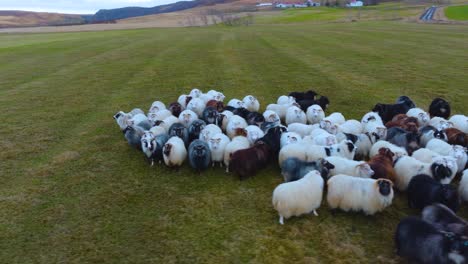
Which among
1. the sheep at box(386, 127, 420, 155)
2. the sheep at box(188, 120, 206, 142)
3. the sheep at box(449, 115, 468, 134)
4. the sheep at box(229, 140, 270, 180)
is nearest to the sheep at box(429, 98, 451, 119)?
the sheep at box(449, 115, 468, 134)

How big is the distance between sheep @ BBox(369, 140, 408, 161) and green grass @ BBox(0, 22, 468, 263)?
2.81 feet

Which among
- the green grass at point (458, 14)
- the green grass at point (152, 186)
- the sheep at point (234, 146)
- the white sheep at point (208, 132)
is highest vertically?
the green grass at point (458, 14)

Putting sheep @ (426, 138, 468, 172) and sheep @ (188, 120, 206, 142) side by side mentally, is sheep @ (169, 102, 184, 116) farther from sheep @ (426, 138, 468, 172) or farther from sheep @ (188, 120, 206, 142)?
sheep @ (426, 138, 468, 172)

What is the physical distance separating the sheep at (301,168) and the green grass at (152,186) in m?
0.55

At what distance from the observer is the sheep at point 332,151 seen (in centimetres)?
732

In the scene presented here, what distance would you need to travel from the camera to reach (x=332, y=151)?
737 cm

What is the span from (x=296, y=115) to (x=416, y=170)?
3898mm

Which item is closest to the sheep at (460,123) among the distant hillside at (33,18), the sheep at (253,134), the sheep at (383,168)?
the sheep at (383,168)

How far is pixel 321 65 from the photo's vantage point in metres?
19.1

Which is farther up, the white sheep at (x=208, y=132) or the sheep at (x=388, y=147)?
the white sheep at (x=208, y=132)

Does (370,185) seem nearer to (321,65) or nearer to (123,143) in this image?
(123,143)

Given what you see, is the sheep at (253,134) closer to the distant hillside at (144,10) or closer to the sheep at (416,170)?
the sheep at (416,170)

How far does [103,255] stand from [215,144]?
3.27m

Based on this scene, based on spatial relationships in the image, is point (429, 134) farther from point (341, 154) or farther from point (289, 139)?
point (289, 139)
